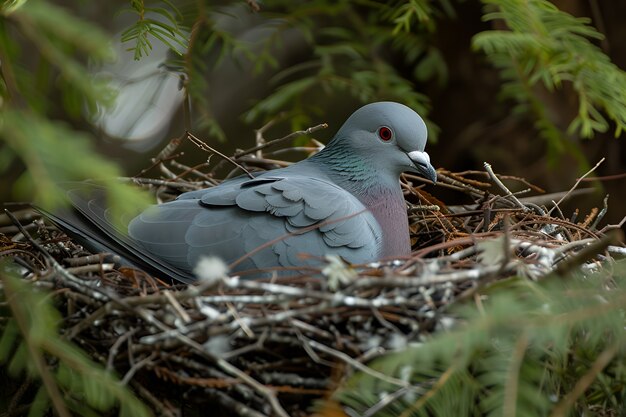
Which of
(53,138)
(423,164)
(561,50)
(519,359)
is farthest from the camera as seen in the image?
(561,50)

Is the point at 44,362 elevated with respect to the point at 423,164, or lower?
elevated

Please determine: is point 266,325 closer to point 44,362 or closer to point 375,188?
point 44,362

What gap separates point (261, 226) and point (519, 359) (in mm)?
1272

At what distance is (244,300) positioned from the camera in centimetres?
223

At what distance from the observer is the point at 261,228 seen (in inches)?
114

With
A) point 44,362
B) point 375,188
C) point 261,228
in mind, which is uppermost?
point 44,362

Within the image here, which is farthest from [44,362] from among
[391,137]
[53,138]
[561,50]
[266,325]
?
[561,50]

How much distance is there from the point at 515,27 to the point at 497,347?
5.73 ft

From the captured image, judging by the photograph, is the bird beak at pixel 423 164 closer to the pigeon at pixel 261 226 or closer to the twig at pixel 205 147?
the pigeon at pixel 261 226

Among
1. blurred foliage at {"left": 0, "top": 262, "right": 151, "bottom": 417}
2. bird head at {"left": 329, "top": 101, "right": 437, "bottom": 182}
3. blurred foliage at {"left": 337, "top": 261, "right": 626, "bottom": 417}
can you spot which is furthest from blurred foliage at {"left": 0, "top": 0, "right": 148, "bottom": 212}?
bird head at {"left": 329, "top": 101, "right": 437, "bottom": 182}

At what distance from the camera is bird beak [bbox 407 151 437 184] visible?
126 inches

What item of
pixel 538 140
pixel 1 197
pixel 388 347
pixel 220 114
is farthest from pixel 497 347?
pixel 220 114

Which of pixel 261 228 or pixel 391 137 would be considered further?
pixel 391 137

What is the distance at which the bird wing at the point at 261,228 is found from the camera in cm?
287
